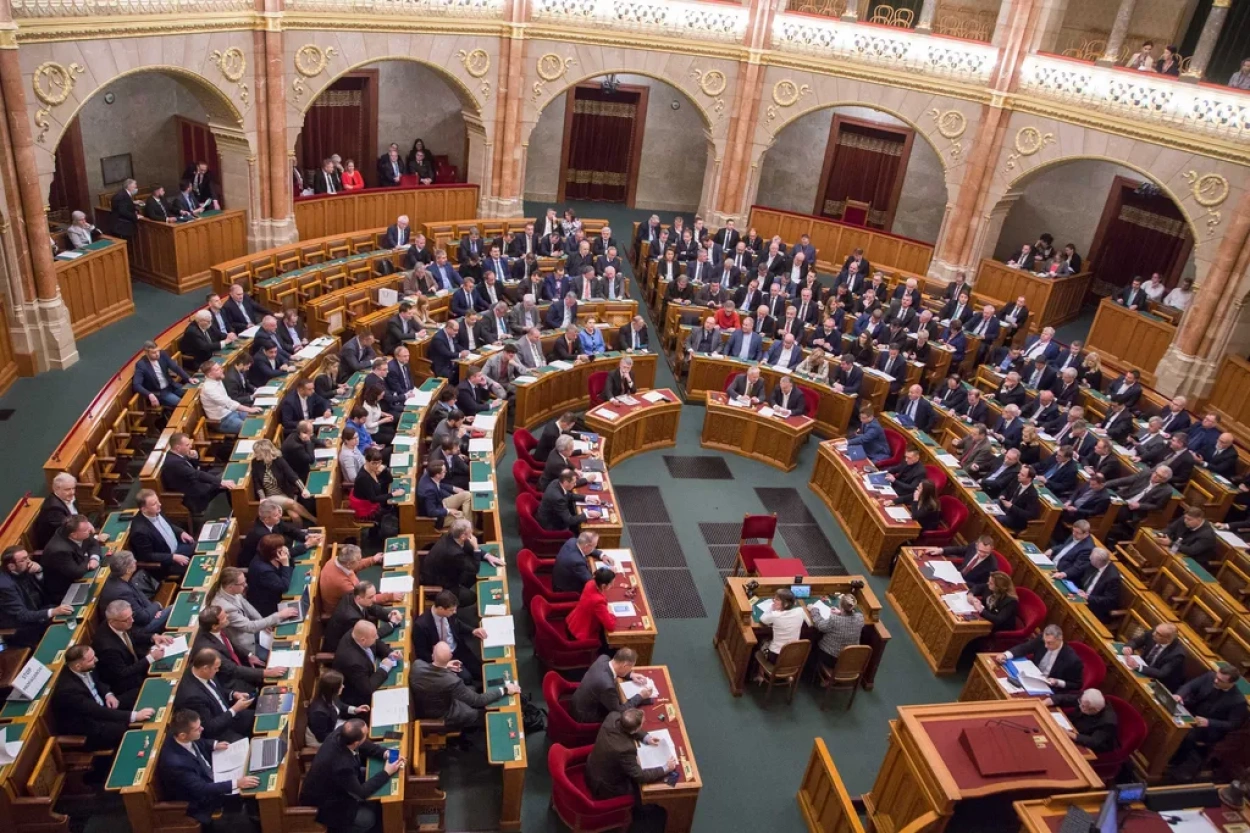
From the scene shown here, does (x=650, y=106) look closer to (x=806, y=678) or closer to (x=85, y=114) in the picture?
(x=85, y=114)

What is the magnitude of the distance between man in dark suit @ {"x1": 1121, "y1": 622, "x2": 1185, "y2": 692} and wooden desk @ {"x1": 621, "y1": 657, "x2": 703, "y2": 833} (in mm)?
4957

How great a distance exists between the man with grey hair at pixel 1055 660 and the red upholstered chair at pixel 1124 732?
57cm

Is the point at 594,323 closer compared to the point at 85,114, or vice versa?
the point at 594,323

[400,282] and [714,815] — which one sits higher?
[400,282]

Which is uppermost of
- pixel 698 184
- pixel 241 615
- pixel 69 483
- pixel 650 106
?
pixel 650 106

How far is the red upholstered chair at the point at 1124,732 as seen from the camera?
27.1 ft

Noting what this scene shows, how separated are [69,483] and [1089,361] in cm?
1506

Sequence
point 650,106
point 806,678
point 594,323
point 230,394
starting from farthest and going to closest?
1. point 650,106
2. point 594,323
3. point 230,394
4. point 806,678

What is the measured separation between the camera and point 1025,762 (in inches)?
285

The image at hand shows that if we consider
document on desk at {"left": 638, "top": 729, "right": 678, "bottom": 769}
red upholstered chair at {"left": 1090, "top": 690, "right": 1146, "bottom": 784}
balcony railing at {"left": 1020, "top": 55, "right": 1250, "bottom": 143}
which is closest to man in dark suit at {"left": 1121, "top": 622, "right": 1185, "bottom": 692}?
red upholstered chair at {"left": 1090, "top": 690, "right": 1146, "bottom": 784}

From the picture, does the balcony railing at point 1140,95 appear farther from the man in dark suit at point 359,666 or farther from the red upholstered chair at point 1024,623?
the man in dark suit at point 359,666

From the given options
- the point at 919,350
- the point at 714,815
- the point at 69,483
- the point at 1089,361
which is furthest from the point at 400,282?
the point at 1089,361

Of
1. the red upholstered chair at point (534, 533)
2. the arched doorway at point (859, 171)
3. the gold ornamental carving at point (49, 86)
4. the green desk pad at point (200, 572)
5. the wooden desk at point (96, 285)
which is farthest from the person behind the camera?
the arched doorway at point (859, 171)

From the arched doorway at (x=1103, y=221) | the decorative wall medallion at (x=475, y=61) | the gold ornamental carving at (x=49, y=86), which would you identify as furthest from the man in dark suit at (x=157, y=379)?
the arched doorway at (x=1103, y=221)
